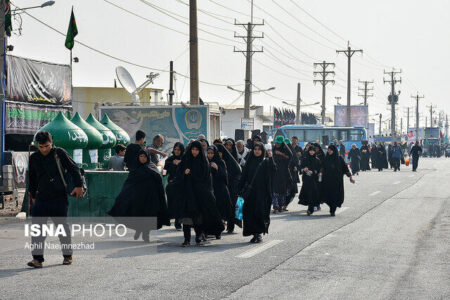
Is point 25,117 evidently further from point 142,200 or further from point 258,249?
point 258,249

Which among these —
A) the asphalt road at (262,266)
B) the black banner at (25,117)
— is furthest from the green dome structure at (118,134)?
the asphalt road at (262,266)

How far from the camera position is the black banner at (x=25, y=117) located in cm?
2448

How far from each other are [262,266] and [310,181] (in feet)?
26.4

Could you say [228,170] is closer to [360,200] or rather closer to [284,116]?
[360,200]

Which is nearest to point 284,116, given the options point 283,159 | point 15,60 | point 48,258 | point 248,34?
point 248,34

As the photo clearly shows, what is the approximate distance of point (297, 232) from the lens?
13375 millimetres

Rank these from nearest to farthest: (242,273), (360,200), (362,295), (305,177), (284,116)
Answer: (362,295), (242,273), (305,177), (360,200), (284,116)

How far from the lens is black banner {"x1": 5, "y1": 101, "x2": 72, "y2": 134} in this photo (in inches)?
964

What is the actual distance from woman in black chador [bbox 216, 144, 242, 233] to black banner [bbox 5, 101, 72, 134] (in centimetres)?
1222

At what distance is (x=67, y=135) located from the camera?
19.1 m

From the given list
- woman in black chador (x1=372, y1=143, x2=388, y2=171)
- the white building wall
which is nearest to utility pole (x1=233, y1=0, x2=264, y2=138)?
woman in black chador (x1=372, y1=143, x2=388, y2=171)

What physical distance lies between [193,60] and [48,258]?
1383 cm

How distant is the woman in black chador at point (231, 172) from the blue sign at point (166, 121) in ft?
46.4

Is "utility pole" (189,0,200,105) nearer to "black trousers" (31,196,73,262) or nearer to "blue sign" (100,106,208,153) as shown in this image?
"blue sign" (100,106,208,153)
